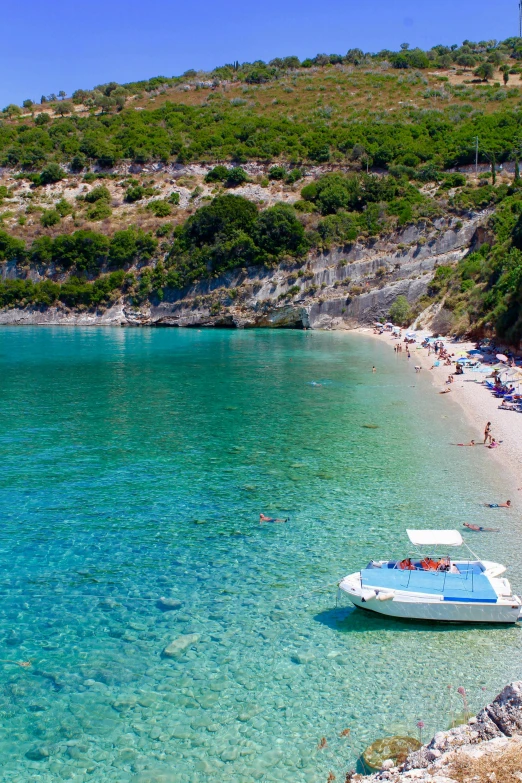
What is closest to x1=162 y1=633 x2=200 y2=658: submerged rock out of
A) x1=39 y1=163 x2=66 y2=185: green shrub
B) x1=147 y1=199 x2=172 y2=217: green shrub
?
x1=147 y1=199 x2=172 y2=217: green shrub

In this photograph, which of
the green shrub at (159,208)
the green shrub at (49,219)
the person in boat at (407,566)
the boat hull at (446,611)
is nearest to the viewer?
the boat hull at (446,611)

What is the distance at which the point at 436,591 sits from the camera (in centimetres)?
1261

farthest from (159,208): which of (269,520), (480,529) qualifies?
(480,529)

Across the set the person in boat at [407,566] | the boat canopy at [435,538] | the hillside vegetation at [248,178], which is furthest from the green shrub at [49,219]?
the person in boat at [407,566]

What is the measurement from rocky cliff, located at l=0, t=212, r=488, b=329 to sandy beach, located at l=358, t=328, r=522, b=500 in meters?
27.3

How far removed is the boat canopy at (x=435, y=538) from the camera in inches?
536

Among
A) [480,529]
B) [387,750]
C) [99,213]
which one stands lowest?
[387,750]

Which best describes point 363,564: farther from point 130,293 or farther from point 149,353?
point 130,293

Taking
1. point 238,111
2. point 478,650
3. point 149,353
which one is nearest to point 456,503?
point 478,650

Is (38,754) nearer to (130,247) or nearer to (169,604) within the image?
(169,604)

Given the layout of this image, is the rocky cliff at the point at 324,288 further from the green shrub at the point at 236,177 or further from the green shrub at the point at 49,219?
the green shrub at the point at 236,177

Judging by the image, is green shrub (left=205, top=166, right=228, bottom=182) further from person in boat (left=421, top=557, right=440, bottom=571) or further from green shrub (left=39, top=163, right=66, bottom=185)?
person in boat (left=421, top=557, right=440, bottom=571)

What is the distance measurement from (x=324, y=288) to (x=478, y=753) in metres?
77.4

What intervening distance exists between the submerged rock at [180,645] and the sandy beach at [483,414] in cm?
1152
